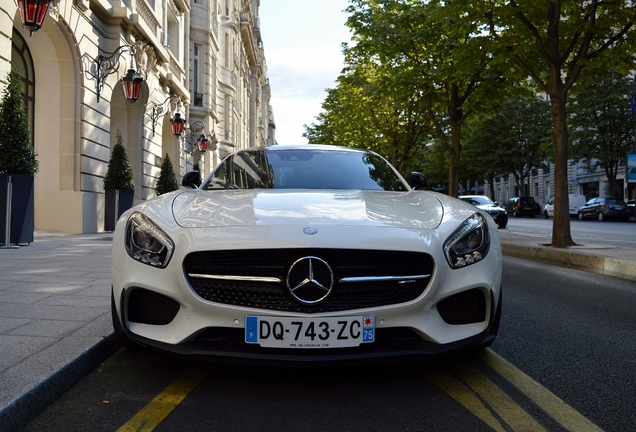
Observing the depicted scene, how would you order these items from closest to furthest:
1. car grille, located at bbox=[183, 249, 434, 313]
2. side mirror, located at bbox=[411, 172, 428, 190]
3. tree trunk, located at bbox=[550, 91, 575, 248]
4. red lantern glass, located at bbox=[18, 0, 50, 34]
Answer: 1. car grille, located at bbox=[183, 249, 434, 313]
2. side mirror, located at bbox=[411, 172, 428, 190]
3. red lantern glass, located at bbox=[18, 0, 50, 34]
4. tree trunk, located at bbox=[550, 91, 575, 248]

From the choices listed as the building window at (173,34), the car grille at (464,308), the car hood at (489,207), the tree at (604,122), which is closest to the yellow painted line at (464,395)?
the car grille at (464,308)

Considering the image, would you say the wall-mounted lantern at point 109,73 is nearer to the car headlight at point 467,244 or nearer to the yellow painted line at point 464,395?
the car headlight at point 467,244

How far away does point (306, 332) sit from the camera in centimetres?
286

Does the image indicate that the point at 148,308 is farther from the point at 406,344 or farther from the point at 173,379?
the point at 406,344

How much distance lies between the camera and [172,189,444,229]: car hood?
10.8 ft

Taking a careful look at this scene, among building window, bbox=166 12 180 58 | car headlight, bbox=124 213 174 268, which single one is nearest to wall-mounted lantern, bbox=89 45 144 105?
building window, bbox=166 12 180 58

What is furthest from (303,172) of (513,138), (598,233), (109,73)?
(513,138)

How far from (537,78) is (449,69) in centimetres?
440

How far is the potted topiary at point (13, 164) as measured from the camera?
29.7 ft

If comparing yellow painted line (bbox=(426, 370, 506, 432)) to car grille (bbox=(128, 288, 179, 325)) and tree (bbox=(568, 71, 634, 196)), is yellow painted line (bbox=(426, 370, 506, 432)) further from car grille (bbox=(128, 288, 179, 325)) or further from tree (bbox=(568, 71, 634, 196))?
tree (bbox=(568, 71, 634, 196))

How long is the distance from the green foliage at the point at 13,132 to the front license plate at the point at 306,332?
7.55 m

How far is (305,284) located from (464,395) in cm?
91

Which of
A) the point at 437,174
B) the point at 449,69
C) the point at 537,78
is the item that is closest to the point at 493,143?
the point at 437,174

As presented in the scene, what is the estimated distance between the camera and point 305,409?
2762mm
